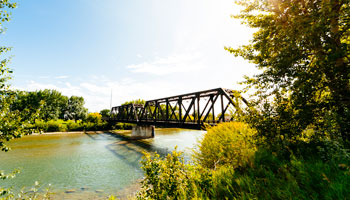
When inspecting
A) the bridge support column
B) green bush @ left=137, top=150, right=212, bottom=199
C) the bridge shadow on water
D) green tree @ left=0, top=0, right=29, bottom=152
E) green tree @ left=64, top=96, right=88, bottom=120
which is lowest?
the bridge shadow on water

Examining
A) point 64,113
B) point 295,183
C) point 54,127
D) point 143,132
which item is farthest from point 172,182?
point 64,113

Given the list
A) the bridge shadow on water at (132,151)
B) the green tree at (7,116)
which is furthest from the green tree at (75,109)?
the green tree at (7,116)

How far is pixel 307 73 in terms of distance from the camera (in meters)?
4.66

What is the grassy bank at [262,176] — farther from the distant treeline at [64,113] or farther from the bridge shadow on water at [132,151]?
the distant treeline at [64,113]

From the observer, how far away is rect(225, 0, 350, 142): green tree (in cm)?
423

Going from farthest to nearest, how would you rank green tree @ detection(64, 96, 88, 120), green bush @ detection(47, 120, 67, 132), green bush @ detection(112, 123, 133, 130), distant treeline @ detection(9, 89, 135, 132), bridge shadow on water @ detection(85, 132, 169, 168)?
green tree @ detection(64, 96, 88, 120), green bush @ detection(112, 123, 133, 130), distant treeline @ detection(9, 89, 135, 132), green bush @ detection(47, 120, 67, 132), bridge shadow on water @ detection(85, 132, 169, 168)

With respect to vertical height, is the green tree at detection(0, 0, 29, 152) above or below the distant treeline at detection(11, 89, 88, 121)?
below

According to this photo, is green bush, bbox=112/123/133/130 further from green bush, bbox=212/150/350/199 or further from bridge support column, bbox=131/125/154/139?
green bush, bbox=212/150/350/199

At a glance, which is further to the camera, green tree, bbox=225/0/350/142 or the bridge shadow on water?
the bridge shadow on water

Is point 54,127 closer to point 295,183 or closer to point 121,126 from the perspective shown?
point 121,126

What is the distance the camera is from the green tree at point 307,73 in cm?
423

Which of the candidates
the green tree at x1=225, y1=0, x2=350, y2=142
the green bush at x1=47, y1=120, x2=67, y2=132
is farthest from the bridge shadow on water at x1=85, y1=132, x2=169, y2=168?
the green bush at x1=47, y1=120, x2=67, y2=132

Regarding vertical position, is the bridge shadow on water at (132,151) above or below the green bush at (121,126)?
below

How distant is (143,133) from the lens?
32719 mm
